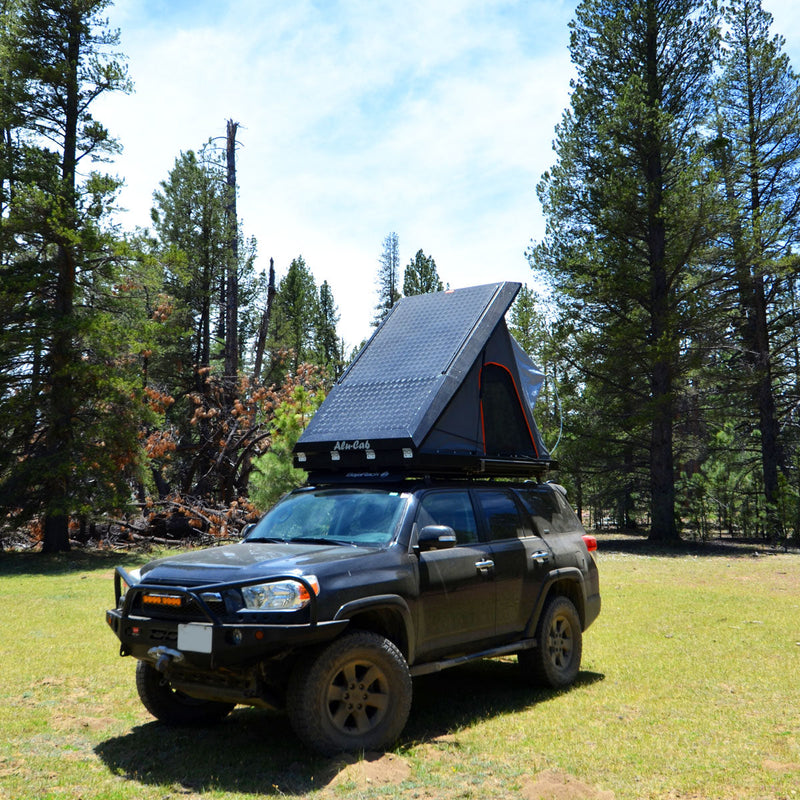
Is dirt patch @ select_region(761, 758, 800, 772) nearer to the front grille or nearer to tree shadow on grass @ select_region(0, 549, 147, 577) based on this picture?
the front grille

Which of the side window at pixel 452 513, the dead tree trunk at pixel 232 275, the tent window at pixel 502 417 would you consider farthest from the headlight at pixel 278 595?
the dead tree trunk at pixel 232 275

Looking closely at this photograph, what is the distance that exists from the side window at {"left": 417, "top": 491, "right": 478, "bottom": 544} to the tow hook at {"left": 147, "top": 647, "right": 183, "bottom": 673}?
1986mm

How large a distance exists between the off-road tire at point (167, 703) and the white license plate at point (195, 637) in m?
1.07

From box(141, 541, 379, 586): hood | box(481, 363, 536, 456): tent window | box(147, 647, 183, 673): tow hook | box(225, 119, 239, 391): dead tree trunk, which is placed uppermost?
box(225, 119, 239, 391): dead tree trunk

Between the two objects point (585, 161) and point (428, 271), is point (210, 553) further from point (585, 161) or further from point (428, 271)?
point (428, 271)

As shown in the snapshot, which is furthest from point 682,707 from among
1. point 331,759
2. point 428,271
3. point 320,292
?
point 320,292

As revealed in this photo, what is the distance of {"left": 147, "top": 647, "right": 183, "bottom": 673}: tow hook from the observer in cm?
489

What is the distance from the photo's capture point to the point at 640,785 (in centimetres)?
465

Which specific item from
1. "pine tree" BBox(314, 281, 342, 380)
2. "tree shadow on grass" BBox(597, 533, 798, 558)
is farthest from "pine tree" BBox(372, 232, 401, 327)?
"tree shadow on grass" BBox(597, 533, 798, 558)

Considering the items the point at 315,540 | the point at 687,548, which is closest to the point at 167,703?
the point at 315,540

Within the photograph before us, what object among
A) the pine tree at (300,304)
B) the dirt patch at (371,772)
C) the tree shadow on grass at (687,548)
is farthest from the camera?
the pine tree at (300,304)

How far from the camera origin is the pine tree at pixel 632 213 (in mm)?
23328

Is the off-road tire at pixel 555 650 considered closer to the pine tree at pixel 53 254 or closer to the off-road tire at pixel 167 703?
the off-road tire at pixel 167 703

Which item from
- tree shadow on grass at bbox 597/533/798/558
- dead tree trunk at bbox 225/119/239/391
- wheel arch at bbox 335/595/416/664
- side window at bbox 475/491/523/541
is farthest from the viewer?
dead tree trunk at bbox 225/119/239/391
